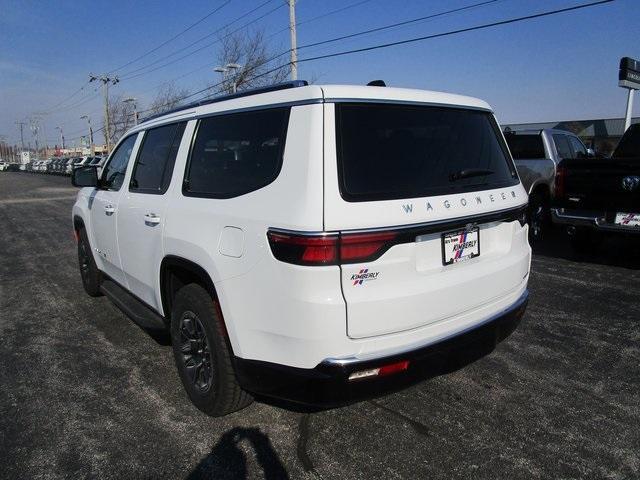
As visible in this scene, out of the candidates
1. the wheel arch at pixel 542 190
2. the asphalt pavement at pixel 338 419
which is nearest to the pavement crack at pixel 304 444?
the asphalt pavement at pixel 338 419

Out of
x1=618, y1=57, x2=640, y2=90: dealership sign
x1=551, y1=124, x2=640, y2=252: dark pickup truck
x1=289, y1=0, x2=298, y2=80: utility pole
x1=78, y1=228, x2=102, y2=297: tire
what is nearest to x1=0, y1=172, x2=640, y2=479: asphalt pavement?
x1=78, y1=228, x2=102, y2=297: tire

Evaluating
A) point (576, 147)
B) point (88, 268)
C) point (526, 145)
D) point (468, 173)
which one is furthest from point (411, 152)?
point (576, 147)

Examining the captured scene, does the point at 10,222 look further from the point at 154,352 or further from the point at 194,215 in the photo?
the point at 194,215

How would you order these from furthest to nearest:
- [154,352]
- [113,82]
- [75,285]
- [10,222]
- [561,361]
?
1. [113,82]
2. [10,222]
3. [75,285]
4. [154,352]
5. [561,361]

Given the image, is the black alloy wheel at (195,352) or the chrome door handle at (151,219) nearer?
the black alloy wheel at (195,352)

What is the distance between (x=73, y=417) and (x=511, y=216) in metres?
2.96

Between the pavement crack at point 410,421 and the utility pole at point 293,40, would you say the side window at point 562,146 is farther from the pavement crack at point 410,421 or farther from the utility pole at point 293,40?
the utility pole at point 293,40

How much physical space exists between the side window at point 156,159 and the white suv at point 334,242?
3.6 inches

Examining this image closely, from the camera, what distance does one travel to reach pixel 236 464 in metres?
2.55

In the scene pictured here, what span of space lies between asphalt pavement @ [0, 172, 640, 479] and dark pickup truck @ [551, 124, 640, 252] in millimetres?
1991

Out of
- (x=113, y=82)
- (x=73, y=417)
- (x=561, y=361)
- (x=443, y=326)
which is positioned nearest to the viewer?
(x=443, y=326)

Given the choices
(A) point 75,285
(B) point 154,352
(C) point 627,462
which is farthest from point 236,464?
(A) point 75,285

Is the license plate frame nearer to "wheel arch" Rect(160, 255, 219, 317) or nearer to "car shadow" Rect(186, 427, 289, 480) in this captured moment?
"car shadow" Rect(186, 427, 289, 480)

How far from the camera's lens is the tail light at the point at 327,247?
2.11 meters
